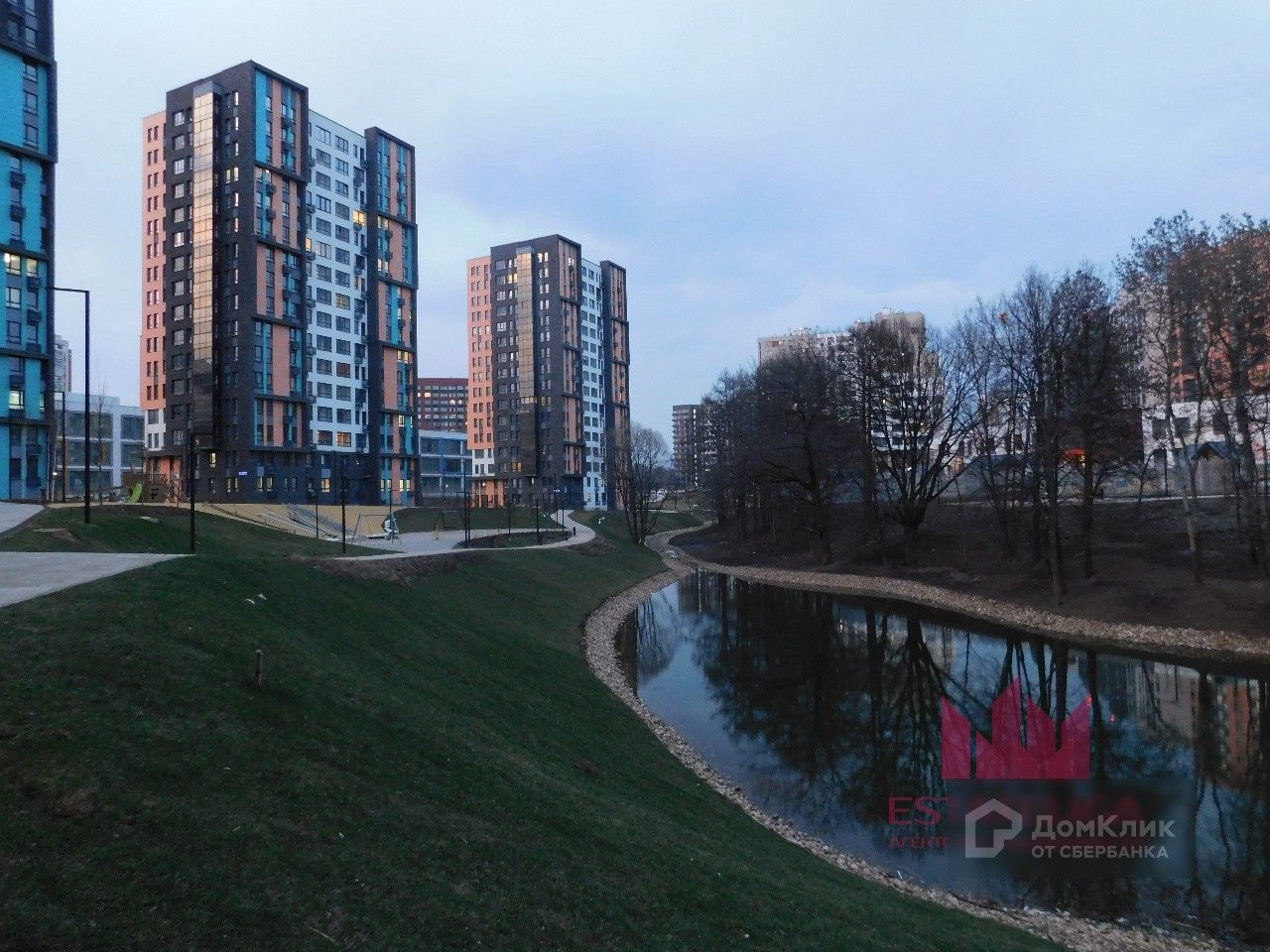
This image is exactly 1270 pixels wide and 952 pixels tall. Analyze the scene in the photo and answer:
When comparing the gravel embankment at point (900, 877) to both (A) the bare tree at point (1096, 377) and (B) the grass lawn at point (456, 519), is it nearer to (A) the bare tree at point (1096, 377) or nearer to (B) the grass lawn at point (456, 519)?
(A) the bare tree at point (1096, 377)

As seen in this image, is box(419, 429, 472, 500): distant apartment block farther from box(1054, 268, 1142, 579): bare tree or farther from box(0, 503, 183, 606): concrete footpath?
box(0, 503, 183, 606): concrete footpath

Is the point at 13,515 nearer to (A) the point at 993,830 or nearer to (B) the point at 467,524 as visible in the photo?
(B) the point at 467,524

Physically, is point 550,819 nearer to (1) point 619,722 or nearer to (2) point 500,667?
(1) point 619,722

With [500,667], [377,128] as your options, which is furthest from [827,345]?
[377,128]

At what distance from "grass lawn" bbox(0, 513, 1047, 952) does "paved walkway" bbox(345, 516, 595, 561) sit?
1588cm

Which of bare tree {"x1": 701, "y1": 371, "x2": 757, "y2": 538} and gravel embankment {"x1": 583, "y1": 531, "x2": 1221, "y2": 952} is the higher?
bare tree {"x1": 701, "y1": 371, "x2": 757, "y2": 538}

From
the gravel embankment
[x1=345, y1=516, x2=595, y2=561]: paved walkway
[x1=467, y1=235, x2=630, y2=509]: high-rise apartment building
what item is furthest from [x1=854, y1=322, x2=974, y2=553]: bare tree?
[x1=467, y1=235, x2=630, y2=509]: high-rise apartment building

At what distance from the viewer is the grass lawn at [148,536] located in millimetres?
23891

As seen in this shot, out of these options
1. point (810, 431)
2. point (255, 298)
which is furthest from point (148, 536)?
point (255, 298)

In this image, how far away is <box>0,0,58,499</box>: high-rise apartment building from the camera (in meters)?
48.8

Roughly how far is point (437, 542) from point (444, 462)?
293 feet

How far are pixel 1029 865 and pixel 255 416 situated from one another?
254ft

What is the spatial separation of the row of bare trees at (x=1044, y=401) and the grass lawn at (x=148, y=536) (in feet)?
115

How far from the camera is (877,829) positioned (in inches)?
645
